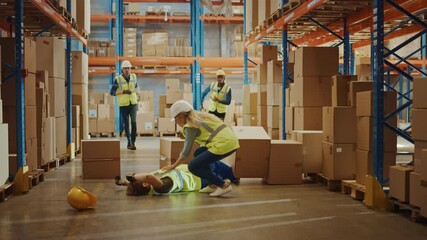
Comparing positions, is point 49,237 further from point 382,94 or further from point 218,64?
point 218,64

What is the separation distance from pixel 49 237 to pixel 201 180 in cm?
294

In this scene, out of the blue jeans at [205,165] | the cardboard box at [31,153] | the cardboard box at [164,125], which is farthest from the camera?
the cardboard box at [164,125]

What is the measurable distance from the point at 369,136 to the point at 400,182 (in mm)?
1082

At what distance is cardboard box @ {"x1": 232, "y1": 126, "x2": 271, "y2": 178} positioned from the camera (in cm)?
852

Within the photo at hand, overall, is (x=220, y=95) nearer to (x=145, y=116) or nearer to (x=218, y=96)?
(x=218, y=96)

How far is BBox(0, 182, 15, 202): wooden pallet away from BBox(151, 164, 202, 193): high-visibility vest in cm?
179

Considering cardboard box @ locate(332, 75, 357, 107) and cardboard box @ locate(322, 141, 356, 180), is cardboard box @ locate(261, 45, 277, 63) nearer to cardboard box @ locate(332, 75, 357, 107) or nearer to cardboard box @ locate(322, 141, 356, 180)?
cardboard box @ locate(332, 75, 357, 107)

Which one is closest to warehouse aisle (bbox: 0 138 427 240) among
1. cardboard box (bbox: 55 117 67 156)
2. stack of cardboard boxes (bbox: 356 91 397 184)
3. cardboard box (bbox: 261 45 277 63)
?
stack of cardboard boxes (bbox: 356 91 397 184)

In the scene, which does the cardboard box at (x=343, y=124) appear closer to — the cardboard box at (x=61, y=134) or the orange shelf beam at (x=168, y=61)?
the cardboard box at (x=61, y=134)

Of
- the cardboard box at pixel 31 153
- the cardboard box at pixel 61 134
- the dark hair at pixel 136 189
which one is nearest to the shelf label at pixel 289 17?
the dark hair at pixel 136 189

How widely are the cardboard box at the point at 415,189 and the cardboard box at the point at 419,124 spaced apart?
38cm

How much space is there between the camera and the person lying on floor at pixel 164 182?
7430 millimetres

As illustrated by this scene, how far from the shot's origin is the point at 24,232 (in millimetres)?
5441

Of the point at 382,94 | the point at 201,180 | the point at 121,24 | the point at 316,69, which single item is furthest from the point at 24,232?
the point at 121,24
